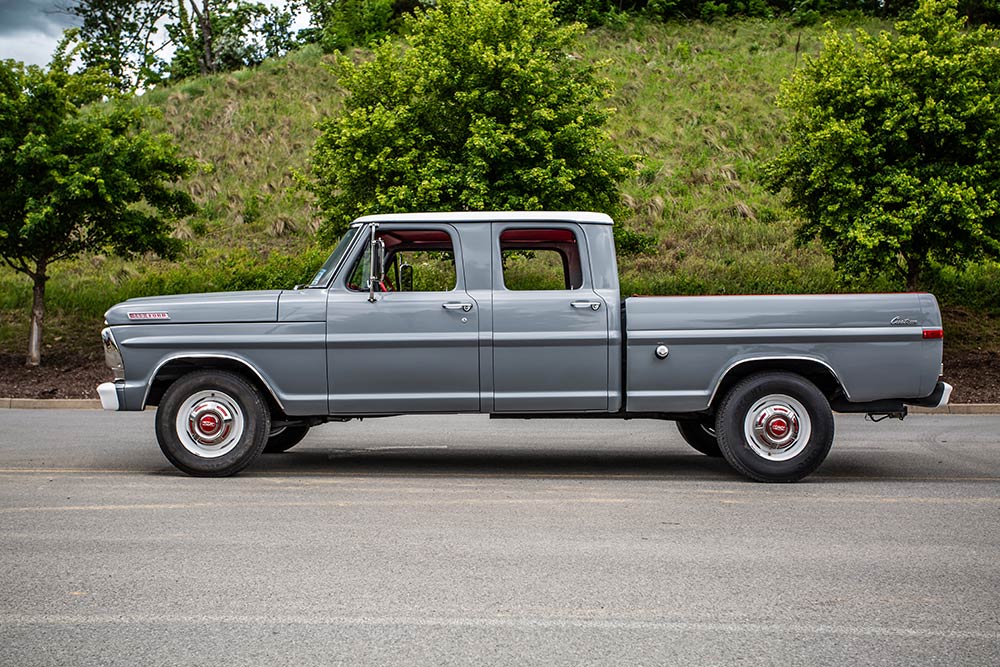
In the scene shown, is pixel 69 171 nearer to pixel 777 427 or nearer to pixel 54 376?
pixel 54 376

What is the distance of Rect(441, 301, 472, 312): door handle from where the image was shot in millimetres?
8562

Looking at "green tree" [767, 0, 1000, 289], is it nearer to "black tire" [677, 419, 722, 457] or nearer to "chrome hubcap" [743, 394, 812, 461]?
"black tire" [677, 419, 722, 457]

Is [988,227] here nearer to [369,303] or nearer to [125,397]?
[369,303]

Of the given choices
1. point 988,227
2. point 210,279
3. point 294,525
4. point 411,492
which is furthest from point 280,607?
point 210,279

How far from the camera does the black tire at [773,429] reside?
8.42 meters

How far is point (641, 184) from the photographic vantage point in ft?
114

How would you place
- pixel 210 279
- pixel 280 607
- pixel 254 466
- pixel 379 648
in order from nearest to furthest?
pixel 379 648
pixel 280 607
pixel 254 466
pixel 210 279

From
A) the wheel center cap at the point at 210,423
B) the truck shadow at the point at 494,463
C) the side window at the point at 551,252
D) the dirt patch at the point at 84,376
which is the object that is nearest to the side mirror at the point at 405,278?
the side window at the point at 551,252

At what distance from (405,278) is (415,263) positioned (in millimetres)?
184

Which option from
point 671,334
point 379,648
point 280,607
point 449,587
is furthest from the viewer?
point 671,334

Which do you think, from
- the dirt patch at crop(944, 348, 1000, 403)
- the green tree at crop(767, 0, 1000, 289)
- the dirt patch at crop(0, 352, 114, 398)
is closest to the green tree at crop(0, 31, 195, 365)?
the dirt patch at crop(0, 352, 114, 398)

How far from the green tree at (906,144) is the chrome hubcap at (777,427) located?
10.4m

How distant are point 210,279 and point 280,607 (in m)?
21.8

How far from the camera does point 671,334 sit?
848 cm
